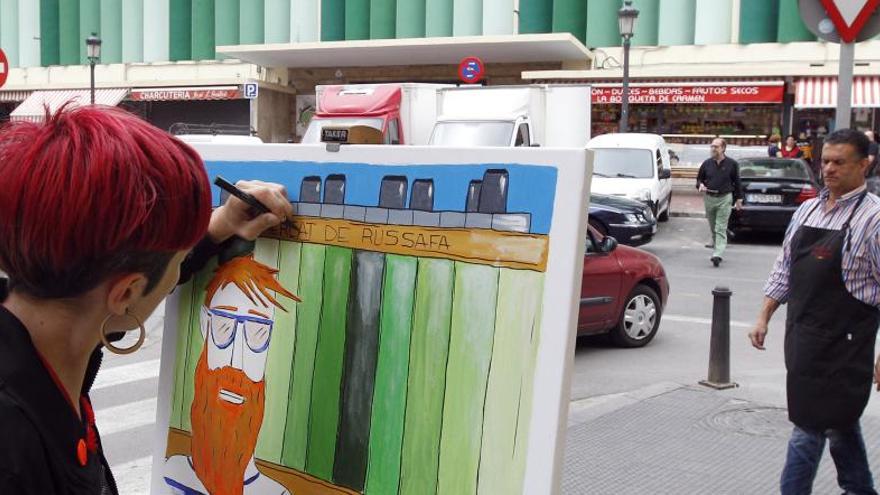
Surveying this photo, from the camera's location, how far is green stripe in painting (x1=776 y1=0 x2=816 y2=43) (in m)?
26.4

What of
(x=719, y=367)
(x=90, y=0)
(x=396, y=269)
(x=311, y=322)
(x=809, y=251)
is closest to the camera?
(x=396, y=269)

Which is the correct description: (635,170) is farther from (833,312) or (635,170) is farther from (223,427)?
(223,427)

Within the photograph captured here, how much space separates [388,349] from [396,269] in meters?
0.16

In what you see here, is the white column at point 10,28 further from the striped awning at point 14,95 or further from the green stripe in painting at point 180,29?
the green stripe in painting at point 180,29

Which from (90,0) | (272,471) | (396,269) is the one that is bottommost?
(272,471)

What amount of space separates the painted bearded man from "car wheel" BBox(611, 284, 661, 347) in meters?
6.83

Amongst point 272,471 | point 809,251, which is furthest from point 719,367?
point 272,471

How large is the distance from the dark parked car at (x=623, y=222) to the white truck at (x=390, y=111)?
16.0 ft

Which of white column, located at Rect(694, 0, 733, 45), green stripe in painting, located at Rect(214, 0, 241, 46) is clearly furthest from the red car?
green stripe in painting, located at Rect(214, 0, 241, 46)

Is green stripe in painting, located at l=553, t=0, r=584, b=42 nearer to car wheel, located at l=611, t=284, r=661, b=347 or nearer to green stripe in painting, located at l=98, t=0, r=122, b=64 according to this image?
green stripe in painting, located at l=98, t=0, r=122, b=64

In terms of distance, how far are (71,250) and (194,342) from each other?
978mm

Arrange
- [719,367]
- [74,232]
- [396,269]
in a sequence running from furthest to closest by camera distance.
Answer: [719,367] → [396,269] → [74,232]

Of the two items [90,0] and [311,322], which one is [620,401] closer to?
[311,322]

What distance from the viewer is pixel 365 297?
2.03 meters
